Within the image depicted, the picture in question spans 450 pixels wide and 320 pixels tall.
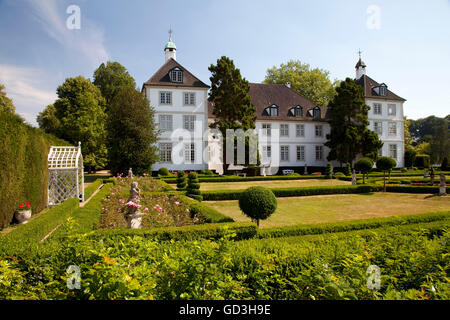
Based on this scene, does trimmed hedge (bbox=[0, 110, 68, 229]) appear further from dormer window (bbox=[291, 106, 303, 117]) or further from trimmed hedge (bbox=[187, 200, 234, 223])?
dormer window (bbox=[291, 106, 303, 117])

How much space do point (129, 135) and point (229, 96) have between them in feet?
33.4

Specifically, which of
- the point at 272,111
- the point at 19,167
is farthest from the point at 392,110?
the point at 19,167

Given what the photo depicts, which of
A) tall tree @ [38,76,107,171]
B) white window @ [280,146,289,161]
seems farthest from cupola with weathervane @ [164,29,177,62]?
white window @ [280,146,289,161]

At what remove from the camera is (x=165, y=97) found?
2631cm

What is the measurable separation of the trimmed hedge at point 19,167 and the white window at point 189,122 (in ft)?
52.5

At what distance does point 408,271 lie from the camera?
2.81m

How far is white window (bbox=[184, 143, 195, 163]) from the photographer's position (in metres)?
26.4

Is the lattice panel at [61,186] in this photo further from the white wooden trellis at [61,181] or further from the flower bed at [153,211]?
the flower bed at [153,211]

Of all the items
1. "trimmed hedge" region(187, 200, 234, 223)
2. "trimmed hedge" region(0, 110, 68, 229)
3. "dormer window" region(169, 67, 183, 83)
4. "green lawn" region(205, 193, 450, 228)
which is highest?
"dormer window" region(169, 67, 183, 83)

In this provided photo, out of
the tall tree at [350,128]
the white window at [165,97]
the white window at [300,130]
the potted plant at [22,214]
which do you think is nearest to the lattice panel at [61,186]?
the potted plant at [22,214]

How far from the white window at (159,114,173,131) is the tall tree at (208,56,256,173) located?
13.5 ft

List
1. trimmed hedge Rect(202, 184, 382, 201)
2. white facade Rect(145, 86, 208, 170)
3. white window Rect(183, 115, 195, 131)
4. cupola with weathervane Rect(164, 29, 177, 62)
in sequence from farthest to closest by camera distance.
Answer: cupola with weathervane Rect(164, 29, 177, 62) → white window Rect(183, 115, 195, 131) → white facade Rect(145, 86, 208, 170) → trimmed hedge Rect(202, 184, 382, 201)

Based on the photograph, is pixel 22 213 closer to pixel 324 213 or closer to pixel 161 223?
pixel 161 223
